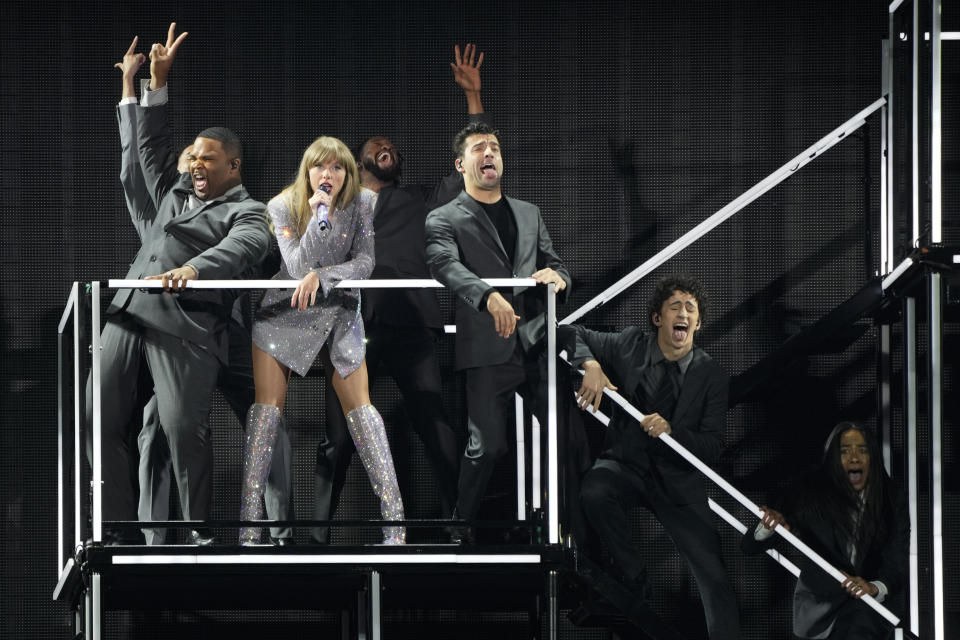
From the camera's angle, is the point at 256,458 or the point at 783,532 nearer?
the point at 256,458

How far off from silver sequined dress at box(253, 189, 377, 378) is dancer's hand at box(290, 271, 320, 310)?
1.3 inches

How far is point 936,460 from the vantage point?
7051 millimetres

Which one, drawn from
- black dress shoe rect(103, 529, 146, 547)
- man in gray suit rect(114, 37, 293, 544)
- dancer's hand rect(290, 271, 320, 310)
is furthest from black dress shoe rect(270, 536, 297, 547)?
dancer's hand rect(290, 271, 320, 310)

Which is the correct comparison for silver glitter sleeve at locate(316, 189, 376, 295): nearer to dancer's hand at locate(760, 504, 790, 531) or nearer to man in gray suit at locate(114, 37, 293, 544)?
man in gray suit at locate(114, 37, 293, 544)

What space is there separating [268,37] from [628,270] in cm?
200

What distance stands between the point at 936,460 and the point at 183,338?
2875 millimetres

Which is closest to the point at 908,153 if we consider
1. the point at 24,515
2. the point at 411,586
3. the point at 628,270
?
the point at 628,270

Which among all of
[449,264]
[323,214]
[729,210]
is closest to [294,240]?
[323,214]

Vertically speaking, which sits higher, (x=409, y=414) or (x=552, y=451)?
(x=409, y=414)

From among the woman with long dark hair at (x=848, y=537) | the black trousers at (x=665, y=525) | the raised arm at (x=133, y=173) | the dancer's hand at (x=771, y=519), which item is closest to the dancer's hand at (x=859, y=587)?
the woman with long dark hair at (x=848, y=537)

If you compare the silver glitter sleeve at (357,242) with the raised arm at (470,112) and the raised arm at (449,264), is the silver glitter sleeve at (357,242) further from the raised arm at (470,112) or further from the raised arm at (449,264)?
the raised arm at (470,112)

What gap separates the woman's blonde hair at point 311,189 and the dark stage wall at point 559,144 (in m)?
1.70

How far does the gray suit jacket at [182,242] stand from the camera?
22.3ft

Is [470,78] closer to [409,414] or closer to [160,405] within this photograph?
[409,414]
